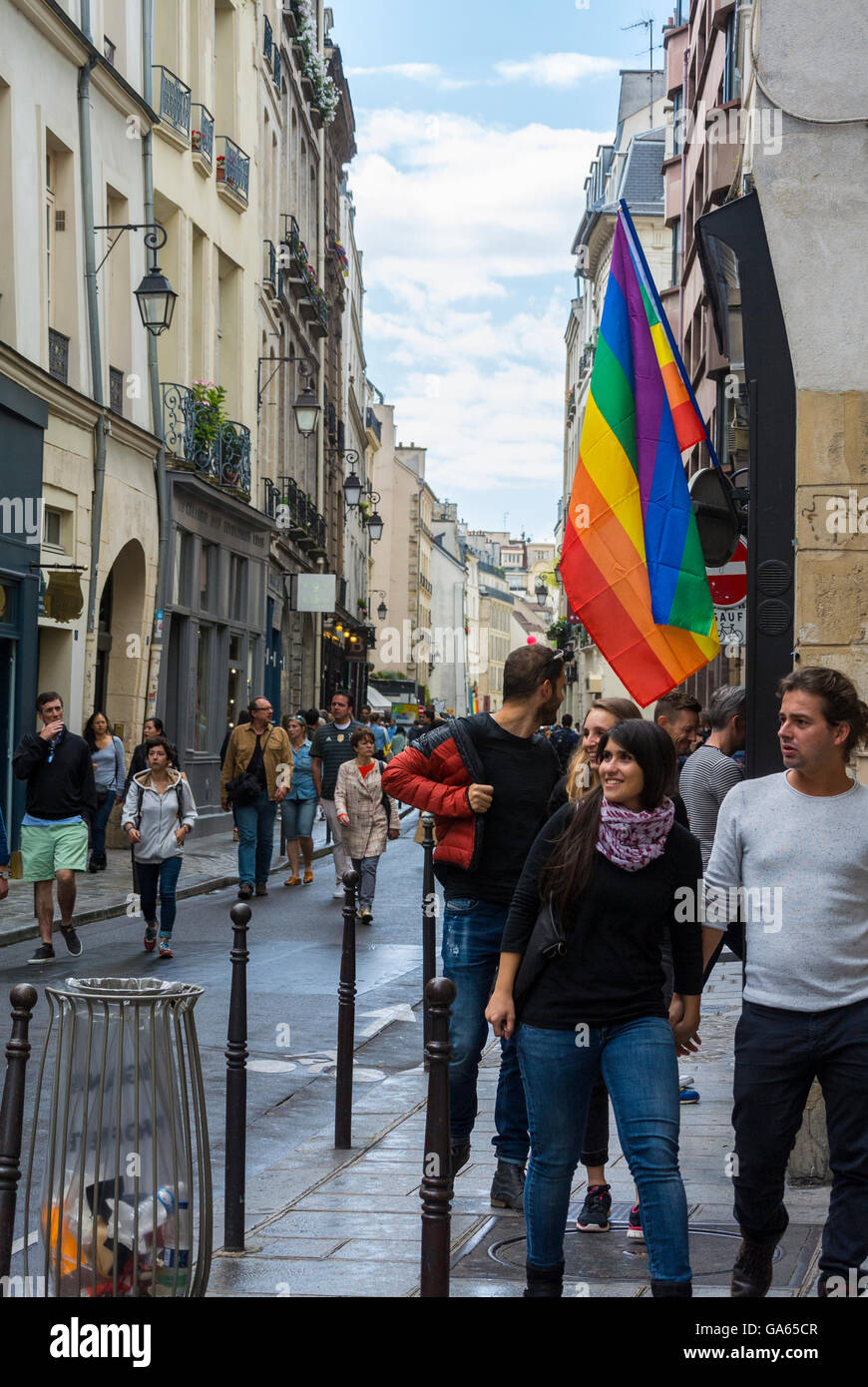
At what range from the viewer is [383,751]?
3300cm

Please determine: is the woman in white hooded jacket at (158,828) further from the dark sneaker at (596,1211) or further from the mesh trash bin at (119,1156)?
the mesh trash bin at (119,1156)

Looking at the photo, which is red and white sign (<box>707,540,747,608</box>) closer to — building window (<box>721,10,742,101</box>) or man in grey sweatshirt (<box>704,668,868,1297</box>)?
man in grey sweatshirt (<box>704,668,868,1297</box>)

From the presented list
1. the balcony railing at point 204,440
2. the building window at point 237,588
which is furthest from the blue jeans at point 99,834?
the building window at point 237,588

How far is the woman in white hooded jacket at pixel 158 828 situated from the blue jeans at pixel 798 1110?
8.90 metres

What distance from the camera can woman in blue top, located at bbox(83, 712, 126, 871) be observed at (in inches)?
790

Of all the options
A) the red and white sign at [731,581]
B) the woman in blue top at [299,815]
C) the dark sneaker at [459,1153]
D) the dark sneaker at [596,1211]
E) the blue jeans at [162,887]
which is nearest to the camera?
the dark sneaker at [596,1211]

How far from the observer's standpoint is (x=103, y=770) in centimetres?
2033

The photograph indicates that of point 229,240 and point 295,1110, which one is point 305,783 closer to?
point 295,1110

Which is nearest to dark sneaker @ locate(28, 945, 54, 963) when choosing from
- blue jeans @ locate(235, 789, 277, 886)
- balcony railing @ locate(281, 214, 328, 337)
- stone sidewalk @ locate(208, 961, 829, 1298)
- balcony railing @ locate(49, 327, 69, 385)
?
stone sidewalk @ locate(208, 961, 829, 1298)

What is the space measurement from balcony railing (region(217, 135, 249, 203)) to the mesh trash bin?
85.3 feet

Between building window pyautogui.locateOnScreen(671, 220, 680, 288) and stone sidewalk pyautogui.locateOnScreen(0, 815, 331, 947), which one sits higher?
building window pyautogui.locateOnScreen(671, 220, 680, 288)

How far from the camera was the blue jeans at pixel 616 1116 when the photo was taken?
458 cm
